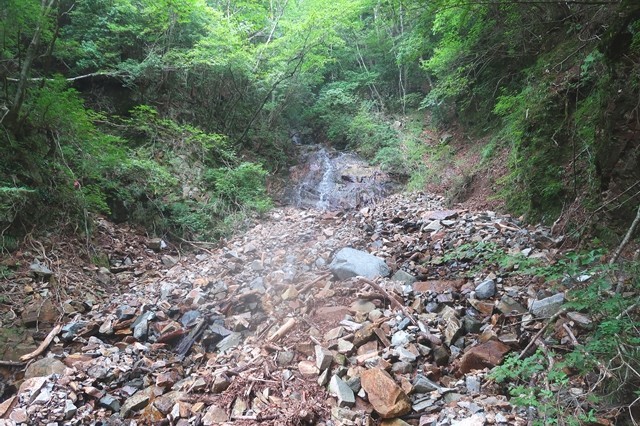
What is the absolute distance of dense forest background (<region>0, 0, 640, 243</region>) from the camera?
4.24 m

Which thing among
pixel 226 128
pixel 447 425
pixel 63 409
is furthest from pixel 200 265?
pixel 226 128

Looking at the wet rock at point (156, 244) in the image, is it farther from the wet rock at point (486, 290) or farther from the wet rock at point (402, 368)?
the wet rock at point (486, 290)

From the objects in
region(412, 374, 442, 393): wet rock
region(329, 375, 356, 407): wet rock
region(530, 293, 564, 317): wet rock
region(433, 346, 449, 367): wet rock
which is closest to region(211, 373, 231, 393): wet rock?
region(329, 375, 356, 407): wet rock

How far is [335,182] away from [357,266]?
23.8 feet

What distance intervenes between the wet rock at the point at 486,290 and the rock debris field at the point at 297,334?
13 millimetres

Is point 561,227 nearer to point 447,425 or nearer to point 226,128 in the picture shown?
point 447,425

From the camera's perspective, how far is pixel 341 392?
2.89 meters

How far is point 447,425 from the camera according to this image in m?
2.41

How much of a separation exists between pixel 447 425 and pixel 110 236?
6.59 meters

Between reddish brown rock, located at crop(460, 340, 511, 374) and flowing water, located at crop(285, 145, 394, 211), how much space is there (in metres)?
6.95

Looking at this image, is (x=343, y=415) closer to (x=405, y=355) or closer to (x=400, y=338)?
(x=405, y=355)

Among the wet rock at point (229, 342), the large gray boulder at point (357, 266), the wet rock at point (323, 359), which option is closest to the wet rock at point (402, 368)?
the wet rock at point (323, 359)

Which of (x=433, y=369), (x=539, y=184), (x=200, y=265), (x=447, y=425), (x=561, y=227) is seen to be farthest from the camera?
(x=200, y=265)

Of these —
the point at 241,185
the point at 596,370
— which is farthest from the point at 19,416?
the point at 241,185
